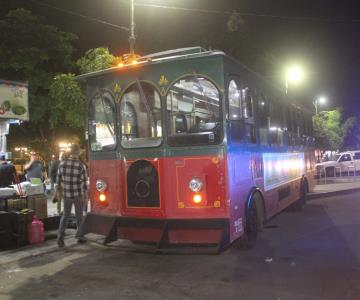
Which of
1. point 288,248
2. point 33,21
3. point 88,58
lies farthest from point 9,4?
point 288,248

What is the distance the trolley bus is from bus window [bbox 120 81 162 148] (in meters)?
0.02

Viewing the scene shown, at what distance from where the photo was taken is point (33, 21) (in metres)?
21.0

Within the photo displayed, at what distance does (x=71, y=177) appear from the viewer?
8875mm

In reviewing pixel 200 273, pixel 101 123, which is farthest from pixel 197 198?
pixel 101 123

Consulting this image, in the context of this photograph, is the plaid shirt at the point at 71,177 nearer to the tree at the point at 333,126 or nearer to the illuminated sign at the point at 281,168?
the illuminated sign at the point at 281,168

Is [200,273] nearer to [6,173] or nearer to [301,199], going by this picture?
[6,173]

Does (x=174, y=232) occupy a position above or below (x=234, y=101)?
below

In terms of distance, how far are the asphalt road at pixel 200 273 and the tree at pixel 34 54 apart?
1401 centimetres

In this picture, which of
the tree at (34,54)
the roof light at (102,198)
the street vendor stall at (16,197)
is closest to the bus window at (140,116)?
the roof light at (102,198)

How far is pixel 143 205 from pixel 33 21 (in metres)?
15.9

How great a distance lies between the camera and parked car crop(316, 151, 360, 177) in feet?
96.7

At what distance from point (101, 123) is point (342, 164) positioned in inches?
980

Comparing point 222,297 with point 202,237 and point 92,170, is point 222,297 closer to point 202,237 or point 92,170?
point 202,237

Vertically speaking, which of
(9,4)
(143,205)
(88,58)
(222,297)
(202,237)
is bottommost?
(222,297)
